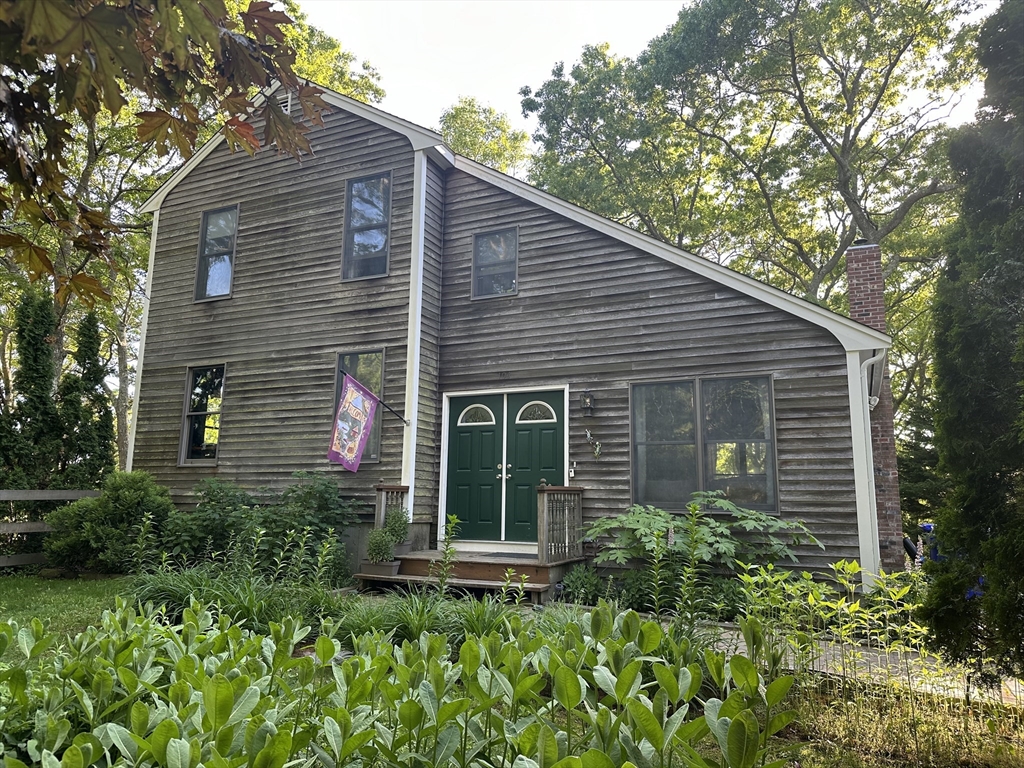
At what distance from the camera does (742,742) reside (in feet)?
3.65

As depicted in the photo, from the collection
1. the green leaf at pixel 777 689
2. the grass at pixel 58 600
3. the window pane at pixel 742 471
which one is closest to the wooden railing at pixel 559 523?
the window pane at pixel 742 471

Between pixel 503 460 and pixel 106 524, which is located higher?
pixel 503 460

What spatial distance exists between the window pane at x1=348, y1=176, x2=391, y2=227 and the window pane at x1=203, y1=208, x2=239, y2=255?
8.70 feet

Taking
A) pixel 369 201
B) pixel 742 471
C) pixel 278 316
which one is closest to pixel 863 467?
pixel 742 471

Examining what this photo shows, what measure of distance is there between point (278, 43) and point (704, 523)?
7000 millimetres

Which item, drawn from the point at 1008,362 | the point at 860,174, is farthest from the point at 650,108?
the point at 1008,362

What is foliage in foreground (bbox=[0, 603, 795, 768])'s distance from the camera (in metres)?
1.17

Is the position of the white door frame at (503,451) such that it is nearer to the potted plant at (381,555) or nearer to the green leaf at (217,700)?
the potted plant at (381,555)

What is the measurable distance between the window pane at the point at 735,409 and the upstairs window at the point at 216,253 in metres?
8.65

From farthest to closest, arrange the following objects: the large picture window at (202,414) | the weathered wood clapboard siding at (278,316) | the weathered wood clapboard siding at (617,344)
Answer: the large picture window at (202,414)
the weathered wood clapboard siding at (278,316)
the weathered wood clapboard siding at (617,344)

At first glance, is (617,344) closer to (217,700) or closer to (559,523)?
(559,523)

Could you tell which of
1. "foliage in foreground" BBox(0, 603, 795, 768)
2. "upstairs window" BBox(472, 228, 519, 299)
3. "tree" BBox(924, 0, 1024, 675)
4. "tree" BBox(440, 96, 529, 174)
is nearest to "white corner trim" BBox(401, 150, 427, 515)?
"upstairs window" BBox(472, 228, 519, 299)

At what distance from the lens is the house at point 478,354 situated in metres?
8.13

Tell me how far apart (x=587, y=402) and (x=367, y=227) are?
15.7ft
